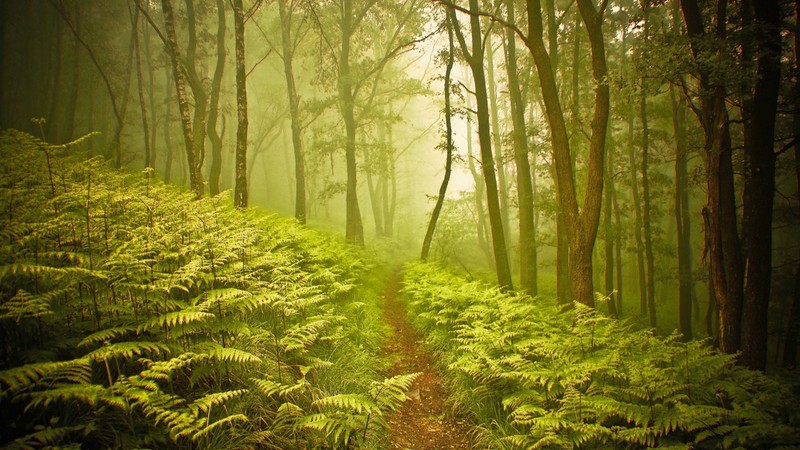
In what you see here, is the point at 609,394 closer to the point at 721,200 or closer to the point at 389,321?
the point at 389,321

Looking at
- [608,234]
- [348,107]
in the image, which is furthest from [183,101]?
[608,234]

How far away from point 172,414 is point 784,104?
13.7 meters

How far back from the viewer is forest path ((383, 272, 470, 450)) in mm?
4520

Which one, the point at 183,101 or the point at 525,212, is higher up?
the point at 183,101

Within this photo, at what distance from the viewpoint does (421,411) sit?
5.28 metres

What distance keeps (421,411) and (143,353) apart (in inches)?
151

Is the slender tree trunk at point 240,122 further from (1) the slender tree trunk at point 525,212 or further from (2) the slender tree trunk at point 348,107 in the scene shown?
(1) the slender tree trunk at point 525,212

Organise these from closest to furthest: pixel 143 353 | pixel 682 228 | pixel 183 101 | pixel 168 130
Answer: pixel 143 353
pixel 183 101
pixel 682 228
pixel 168 130

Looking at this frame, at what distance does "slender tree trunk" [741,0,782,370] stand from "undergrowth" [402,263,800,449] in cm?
345

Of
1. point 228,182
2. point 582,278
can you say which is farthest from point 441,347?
point 228,182

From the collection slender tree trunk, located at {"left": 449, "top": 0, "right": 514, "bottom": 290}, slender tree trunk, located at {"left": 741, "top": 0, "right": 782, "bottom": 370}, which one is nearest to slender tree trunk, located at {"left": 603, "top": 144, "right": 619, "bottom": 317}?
slender tree trunk, located at {"left": 449, "top": 0, "right": 514, "bottom": 290}

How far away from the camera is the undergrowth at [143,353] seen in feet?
8.79

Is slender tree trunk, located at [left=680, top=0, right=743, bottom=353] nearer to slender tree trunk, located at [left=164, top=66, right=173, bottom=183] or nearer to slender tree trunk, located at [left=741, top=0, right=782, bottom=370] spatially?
slender tree trunk, located at [left=741, top=0, right=782, bottom=370]

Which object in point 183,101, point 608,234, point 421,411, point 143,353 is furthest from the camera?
point 608,234
